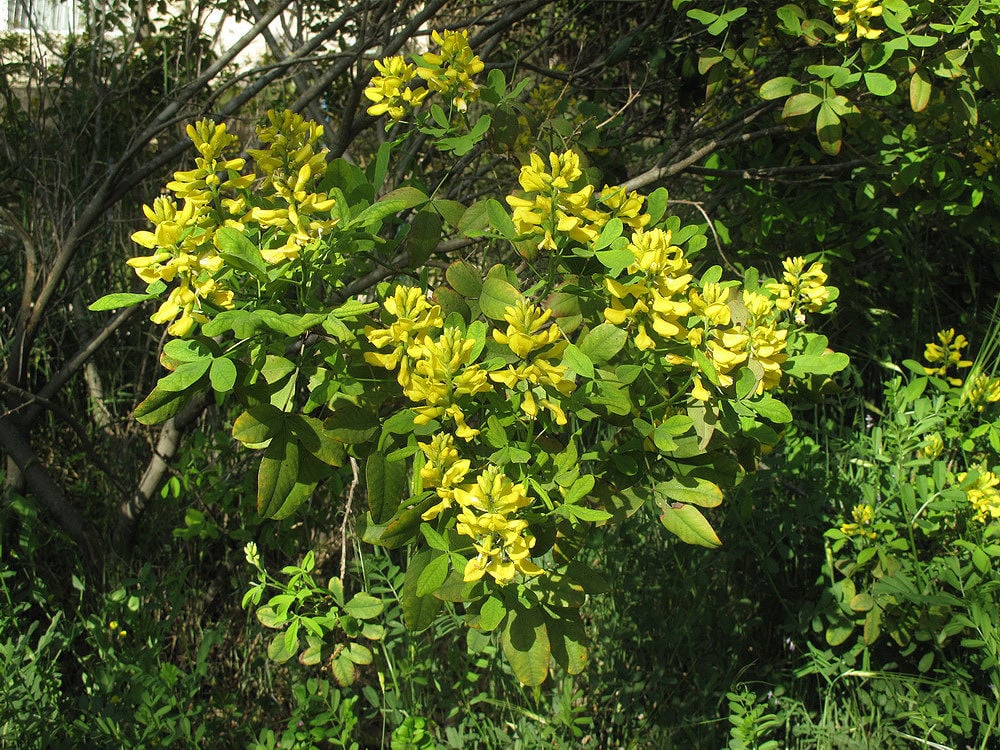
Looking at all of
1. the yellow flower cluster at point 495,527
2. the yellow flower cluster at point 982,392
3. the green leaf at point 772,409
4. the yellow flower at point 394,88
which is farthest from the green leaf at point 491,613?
the yellow flower cluster at point 982,392

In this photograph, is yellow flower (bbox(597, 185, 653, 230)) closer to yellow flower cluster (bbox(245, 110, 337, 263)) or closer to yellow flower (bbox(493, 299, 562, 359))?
yellow flower (bbox(493, 299, 562, 359))

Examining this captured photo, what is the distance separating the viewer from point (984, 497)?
2.10 meters

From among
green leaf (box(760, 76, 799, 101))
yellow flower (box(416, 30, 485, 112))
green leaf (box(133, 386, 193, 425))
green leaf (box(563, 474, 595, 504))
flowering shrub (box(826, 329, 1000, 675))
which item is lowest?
flowering shrub (box(826, 329, 1000, 675))

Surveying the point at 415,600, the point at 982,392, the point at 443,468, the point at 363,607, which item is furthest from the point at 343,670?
the point at 982,392

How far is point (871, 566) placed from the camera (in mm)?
2230

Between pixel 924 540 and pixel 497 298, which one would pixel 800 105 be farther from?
pixel 924 540

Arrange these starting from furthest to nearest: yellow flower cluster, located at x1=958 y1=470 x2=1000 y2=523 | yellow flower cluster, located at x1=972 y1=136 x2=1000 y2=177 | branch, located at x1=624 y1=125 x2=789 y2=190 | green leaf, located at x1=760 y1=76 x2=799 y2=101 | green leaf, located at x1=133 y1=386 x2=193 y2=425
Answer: yellow flower cluster, located at x1=972 y1=136 x2=1000 y2=177 < branch, located at x1=624 y1=125 x2=789 y2=190 < yellow flower cluster, located at x1=958 y1=470 x2=1000 y2=523 < green leaf, located at x1=760 y1=76 x2=799 y2=101 < green leaf, located at x1=133 y1=386 x2=193 y2=425

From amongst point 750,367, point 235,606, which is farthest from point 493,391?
point 235,606

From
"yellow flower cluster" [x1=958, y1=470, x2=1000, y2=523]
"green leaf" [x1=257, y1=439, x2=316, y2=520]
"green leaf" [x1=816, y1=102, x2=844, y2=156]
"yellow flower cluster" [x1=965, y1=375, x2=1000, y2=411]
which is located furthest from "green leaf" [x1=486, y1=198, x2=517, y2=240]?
"yellow flower cluster" [x1=965, y1=375, x2=1000, y2=411]

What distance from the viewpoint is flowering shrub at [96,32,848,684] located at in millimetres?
1116

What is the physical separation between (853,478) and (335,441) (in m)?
1.82

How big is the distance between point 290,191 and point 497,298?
34 centimetres

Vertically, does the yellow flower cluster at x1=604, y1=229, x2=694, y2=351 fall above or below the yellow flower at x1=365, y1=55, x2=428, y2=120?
below

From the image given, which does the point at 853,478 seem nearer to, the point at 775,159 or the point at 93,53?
the point at 775,159
